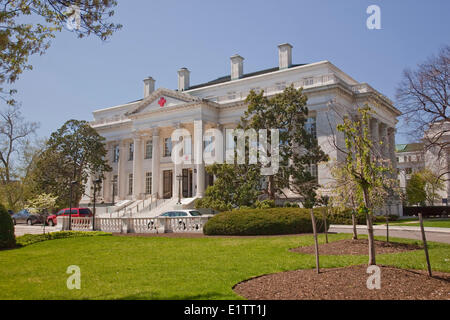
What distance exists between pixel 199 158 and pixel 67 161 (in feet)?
49.2

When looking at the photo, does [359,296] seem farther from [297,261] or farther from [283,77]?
[283,77]

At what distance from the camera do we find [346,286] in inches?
276

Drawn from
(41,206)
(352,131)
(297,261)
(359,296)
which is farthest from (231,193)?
(359,296)

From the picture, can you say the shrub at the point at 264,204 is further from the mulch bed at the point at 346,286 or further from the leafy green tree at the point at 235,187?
the mulch bed at the point at 346,286

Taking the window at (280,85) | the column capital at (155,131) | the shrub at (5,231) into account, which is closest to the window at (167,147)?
the column capital at (155,131)

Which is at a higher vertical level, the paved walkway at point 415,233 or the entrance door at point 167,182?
the entrance door at point 167,182

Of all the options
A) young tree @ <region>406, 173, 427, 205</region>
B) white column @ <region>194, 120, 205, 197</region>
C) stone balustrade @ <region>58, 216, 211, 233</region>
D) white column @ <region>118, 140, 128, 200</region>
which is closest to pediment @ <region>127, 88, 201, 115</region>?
white column @ <region>194, 120, 205, 197</region>

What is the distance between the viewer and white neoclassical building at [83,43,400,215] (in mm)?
35094

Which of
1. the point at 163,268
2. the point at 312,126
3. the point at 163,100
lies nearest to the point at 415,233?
the point at 163,268

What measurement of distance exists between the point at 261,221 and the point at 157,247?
20.4 ft

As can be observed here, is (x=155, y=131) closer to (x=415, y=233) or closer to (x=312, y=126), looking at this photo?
(x=312, y=126)

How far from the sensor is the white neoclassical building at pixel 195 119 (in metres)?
35.1

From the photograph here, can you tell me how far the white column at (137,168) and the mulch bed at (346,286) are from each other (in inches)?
1433

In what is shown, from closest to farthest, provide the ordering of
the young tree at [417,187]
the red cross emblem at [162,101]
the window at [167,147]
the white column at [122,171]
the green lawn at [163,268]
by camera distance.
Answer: the green lawn at [163,268] < the red cross emblem at [162,101] < the window at [167,147] < the white column at [122,171] < the young tree at [417,187]
